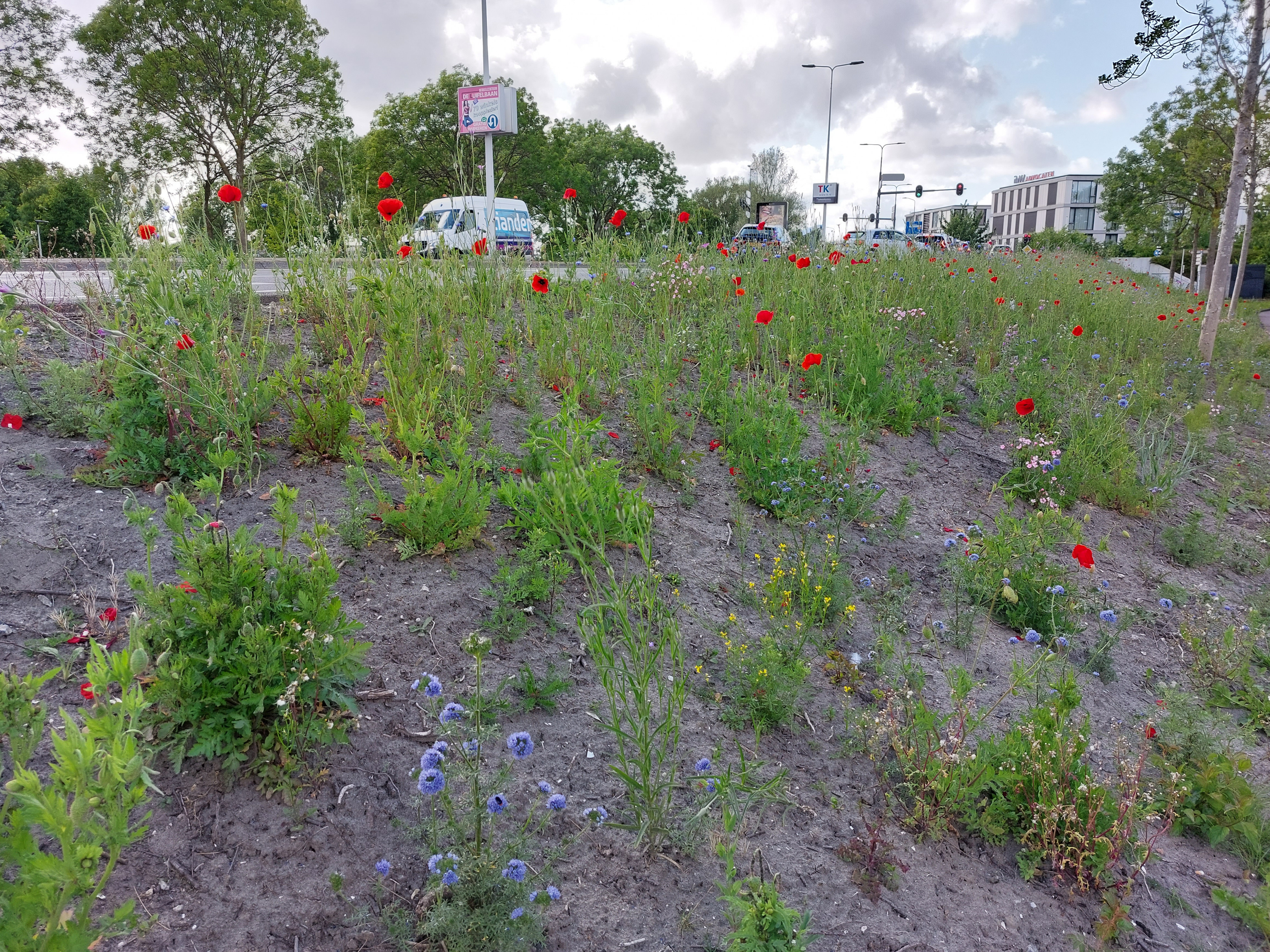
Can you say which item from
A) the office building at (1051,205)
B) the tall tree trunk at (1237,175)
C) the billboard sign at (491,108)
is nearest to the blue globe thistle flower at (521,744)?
the tall tree trunk at (1237,175)

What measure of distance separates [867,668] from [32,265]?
5.90 m

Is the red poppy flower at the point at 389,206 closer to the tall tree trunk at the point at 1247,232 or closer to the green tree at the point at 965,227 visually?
the tall tree trunk at the point at 1247,232

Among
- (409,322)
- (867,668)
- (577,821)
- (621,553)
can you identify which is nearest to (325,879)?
(577,821)

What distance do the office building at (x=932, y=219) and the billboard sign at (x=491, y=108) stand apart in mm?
8152

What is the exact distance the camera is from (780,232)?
9438 mm

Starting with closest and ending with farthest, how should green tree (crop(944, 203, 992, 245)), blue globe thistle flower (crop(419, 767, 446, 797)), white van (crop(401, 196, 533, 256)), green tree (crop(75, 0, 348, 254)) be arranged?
blue globe thistle flower (crop(419, 767, 446, 797)) < white van (crop(401, 196, 533, 256)) < green tree (crop(75, 0, 348, 254)) < green tree (crop(944, 203, 992, 245))

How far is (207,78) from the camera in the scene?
19.6 meters

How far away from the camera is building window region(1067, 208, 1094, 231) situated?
86.2 m

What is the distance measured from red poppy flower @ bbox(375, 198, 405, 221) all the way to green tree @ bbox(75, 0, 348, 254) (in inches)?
710

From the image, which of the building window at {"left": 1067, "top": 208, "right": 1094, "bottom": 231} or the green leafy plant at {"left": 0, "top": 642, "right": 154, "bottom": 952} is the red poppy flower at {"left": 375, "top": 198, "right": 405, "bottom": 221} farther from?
the building window at {"left": 1067, "top": 208, "right": 1094, "bottom": 231}

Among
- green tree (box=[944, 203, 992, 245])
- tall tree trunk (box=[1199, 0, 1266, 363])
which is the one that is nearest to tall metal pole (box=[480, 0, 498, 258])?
tall tree trunk (box=[1199, 0, 1266, 363])

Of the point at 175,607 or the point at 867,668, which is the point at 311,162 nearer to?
the point at 175,607

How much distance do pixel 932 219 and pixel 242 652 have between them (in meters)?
108

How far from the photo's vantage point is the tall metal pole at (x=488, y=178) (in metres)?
5.49
